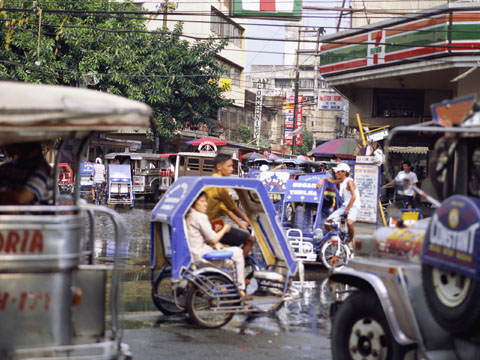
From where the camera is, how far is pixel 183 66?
35312 mm

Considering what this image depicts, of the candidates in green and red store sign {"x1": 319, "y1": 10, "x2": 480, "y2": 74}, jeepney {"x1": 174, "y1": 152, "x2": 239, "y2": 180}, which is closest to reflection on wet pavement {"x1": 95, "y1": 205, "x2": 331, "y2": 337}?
green and red store sign {"x1": 319, "y1": 10, "x2": 480, "y2": 74}

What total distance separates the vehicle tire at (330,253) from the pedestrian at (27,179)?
7.53 metres

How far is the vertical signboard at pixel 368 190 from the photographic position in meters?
17.1

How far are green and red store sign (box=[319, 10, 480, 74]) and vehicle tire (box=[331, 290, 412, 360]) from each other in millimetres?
15751

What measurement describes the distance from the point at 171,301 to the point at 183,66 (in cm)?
2894

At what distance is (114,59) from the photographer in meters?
31.1

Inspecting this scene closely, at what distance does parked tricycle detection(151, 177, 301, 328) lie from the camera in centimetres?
710

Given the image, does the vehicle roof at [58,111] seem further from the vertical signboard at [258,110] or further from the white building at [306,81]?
the white building at [306,81]

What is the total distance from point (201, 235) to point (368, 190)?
10.5 metres

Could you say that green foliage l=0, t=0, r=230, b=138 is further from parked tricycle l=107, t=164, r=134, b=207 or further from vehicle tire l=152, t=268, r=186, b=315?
vehicle tire l=152, t=268, r=186, b=315

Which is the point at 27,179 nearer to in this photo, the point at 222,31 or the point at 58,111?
the point at 58,111

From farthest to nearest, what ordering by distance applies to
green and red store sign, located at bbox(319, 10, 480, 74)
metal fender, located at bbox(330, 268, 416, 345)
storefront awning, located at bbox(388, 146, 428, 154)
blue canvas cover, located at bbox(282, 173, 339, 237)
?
storefront awning, located at bbox(388, 146, 428, 154) < green and red store sign, located at bbox(319, 10, 480, 74) < blue canvas cover, located at bbox(282, 173, 339, 237) < metal fender, located at bbox(330, 268, 416, 345)

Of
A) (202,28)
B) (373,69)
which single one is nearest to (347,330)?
(373,69)

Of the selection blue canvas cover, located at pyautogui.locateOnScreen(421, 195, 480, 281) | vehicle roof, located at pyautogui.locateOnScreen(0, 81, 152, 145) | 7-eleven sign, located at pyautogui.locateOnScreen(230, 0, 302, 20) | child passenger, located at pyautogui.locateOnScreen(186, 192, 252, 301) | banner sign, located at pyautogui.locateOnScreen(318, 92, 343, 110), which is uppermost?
7-eleven sign, located at pyautogui.locateOnScreen(230, 0, 302, 20)
